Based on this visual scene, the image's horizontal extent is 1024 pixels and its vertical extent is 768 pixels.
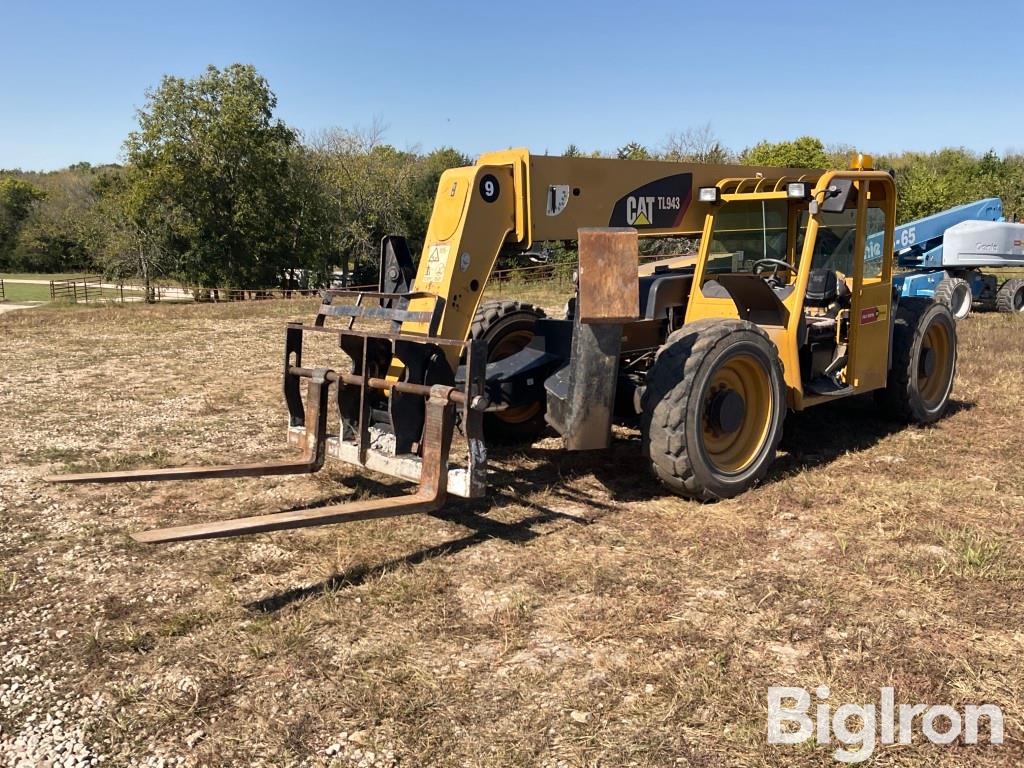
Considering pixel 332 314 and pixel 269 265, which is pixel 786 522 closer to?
pixel 332 314

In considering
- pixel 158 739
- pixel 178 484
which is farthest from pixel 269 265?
pixel 158 739

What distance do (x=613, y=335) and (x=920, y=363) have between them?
12.5 ft

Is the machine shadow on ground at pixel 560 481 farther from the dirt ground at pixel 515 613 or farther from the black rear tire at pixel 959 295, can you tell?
the black rear tire at pixel 959 295

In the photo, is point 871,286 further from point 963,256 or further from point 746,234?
point 963,256

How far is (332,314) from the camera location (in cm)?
505

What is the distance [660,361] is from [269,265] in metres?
37.6

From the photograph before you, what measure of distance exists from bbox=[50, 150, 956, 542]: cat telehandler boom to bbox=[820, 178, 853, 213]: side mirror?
16 millimetres

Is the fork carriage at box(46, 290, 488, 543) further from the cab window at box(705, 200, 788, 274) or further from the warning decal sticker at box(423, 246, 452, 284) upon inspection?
the cab window at box(705, 200, 788, 274)

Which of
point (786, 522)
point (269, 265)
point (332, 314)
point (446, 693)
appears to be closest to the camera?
point (446, 693)

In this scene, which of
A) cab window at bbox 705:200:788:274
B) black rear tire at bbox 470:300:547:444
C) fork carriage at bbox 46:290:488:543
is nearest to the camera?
fork carriage at bbox 46:290:488:543

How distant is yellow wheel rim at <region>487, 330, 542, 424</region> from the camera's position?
20.9 feet

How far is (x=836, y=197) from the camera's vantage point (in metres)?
5.61

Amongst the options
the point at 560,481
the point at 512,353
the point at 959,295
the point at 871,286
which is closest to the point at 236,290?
the point at 959,295

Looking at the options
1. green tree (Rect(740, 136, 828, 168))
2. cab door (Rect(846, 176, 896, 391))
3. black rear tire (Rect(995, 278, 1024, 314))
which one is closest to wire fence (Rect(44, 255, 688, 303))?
cab door (Rect(846, 176, 896, 391))
